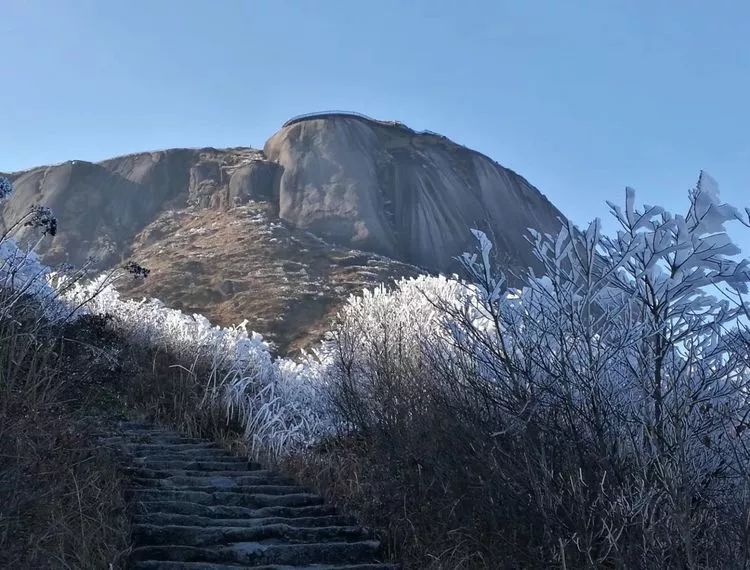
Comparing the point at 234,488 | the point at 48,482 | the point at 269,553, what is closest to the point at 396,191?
the point at 234,488

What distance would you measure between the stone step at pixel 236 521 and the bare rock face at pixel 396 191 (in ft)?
89.3

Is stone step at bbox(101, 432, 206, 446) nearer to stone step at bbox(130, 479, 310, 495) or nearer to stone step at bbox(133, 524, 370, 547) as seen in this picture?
stone step at bbox(130, 479, 310, 495)

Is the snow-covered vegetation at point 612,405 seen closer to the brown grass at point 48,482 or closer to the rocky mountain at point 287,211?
the brown grass at point 48,482

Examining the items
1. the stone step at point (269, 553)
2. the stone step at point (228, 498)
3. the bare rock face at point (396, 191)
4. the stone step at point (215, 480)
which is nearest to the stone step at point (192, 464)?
the stone step at point (215, 480)

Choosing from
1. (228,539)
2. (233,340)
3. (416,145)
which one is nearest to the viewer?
(228,539)

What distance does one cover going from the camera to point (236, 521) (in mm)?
6402

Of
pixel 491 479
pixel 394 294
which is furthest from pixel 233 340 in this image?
pixel 491 479

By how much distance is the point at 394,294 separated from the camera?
10.1 meters

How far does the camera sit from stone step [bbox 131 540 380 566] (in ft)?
18.4

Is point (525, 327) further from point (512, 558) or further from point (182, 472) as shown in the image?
point (182, 472)

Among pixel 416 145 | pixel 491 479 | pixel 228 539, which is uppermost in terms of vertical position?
pixel 416 145

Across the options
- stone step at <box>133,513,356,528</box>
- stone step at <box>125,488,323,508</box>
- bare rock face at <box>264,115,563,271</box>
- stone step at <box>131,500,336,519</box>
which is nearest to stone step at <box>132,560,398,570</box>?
stone step at <box>133,513,356,528</box>

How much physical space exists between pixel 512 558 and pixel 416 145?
136ft

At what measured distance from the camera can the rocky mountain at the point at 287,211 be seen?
27719 millimetres
